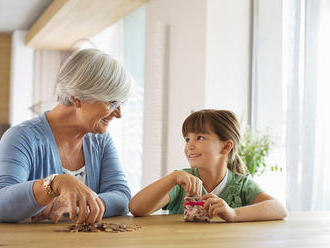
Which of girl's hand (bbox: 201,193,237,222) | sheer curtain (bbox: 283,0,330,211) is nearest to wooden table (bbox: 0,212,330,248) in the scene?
girl's hand (bbox: 201,193,237,222)

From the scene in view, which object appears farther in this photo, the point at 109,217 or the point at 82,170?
the point at 82,170

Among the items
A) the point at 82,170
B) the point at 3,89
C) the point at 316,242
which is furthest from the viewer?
the point at 3,89

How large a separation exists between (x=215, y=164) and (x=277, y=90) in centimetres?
205

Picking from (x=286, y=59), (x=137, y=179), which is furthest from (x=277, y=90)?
(x=137, y=179)

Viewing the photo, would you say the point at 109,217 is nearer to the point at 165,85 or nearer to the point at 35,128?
the point at 35,128

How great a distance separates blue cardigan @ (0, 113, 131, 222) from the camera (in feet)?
5.39

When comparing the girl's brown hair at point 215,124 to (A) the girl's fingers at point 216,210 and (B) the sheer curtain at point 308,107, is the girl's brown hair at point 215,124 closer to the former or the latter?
(A) the girl's fingers at point 216,210

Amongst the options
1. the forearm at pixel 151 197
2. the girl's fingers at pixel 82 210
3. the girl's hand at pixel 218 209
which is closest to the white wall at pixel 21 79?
the forearm at pixel 151 197

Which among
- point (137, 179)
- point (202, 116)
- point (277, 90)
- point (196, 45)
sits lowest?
point (137, 179)

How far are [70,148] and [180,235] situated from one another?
0.71 meters

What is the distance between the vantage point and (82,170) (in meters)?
2.01

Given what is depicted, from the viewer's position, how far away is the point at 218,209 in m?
1.70

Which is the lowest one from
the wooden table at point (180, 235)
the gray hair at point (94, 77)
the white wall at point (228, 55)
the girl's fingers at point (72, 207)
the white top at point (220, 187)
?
the wooden table at point (180, 235)

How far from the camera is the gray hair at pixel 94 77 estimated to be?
72.7 inches
